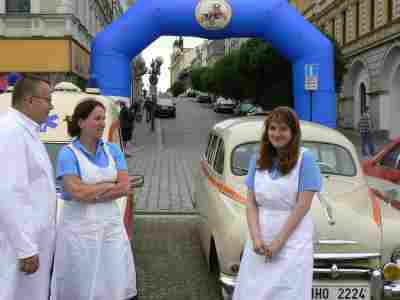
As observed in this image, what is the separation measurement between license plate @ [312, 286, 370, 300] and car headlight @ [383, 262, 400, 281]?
0.20 m

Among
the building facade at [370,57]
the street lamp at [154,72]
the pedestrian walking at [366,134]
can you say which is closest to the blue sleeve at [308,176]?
the pedestrian walking at [366,134]

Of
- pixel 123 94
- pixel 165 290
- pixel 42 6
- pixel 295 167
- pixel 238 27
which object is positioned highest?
pixel 42 6

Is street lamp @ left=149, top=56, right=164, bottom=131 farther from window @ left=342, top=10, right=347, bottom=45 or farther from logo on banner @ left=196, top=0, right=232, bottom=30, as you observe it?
logo on banner @ left=196, top=0, right=232, bottom=30

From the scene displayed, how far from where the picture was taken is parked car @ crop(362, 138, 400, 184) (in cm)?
680

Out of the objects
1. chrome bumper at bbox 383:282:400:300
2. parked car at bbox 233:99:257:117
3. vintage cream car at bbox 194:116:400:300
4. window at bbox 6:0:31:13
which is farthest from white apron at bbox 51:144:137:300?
parked car at bbox 233:99:257:117

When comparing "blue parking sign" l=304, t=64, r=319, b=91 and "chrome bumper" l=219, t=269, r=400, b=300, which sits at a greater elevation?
"blue parking sign" l=304, t=64, r=319, b=91

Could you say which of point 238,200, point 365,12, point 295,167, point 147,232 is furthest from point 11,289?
point 365,12

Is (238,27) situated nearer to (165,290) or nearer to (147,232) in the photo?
(147,232)

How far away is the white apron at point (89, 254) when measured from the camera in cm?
349

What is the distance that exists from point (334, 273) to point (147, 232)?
13.5 ft

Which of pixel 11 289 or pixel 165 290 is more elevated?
pixel 11 289

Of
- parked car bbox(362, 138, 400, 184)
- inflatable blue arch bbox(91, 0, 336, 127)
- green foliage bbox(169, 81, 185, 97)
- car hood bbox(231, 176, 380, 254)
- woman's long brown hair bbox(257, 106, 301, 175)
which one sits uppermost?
green foliage bbox(169, 81, 185, 97)

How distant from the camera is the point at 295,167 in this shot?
3.46 metres

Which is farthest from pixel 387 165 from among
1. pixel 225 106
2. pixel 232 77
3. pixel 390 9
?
pixel 225 106
